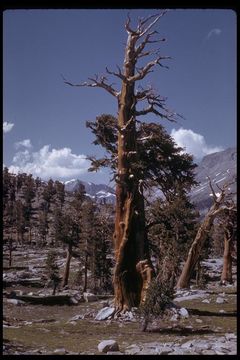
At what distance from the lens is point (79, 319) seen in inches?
585

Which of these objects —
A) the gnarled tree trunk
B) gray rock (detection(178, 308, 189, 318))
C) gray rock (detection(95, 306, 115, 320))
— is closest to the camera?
gray rock (detection(178, 308, 189, 318))

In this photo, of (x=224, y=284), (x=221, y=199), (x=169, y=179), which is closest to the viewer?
(x=221, y=199)

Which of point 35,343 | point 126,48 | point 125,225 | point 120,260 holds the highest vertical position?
point 126,48

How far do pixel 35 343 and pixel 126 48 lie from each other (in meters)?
11.4

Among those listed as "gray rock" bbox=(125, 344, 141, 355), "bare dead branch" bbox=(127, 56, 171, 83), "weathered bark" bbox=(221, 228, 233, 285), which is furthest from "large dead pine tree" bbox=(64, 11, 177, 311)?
"weathered bark" bbox=(221, 228, 233, 285)

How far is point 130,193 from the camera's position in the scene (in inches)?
634

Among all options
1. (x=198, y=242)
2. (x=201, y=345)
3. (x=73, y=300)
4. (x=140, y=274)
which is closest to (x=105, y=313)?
(x=140, y=274)

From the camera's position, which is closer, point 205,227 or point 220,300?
point 220,300

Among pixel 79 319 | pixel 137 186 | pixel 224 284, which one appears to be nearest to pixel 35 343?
pixel 79 319

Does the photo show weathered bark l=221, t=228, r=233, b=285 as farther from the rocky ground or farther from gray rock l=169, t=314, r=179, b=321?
gray rock l=169, t=314, r=179, b=321

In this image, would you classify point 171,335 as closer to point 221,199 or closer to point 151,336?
point 151,336

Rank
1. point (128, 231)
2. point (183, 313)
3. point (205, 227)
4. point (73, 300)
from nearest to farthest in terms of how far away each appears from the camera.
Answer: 1. point (183, 313)
2. point (128, 231)
3. point (205, 227)
4. point (73, 300)

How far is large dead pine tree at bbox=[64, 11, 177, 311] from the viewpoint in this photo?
616 inches

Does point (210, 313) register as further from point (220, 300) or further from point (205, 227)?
point (205, 227)
